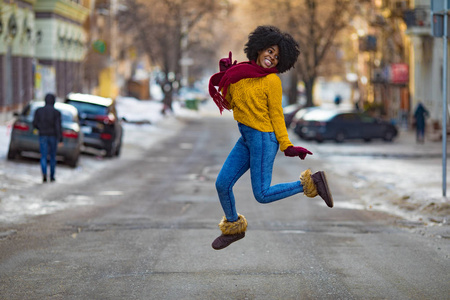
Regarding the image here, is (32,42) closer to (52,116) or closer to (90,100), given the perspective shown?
(90,100)

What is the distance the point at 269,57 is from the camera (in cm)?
691

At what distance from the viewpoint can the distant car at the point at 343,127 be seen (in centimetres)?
3562

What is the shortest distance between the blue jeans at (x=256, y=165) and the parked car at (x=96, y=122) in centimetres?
1697

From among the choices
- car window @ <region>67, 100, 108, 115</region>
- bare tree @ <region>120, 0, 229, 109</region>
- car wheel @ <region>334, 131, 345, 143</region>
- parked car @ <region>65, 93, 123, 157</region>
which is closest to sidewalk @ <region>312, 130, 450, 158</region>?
car wheel @ <region>334, 131, 345, 143</region>

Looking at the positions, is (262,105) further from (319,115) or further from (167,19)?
(167,19)

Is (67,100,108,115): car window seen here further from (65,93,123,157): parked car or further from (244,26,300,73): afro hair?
(244,26,300,73): afro hair

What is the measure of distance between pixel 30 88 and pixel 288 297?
105 ft

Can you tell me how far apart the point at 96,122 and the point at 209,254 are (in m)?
15.8

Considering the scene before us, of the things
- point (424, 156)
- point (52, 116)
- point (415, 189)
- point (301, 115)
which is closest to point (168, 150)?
point (424, 156)

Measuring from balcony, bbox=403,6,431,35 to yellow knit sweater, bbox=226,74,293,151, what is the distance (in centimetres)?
3440

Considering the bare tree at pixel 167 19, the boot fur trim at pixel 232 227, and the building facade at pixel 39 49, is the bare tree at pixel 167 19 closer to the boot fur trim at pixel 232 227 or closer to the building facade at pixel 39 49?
the building facade at pixel 39 49

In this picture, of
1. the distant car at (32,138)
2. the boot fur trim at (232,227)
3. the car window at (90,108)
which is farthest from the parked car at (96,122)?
the boot fur trim at (232,227)

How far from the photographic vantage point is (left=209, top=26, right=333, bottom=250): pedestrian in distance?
22.0ft

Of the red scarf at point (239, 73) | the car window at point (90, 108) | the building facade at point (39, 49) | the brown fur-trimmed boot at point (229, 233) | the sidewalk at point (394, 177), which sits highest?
the building facade at point (39, 49)
